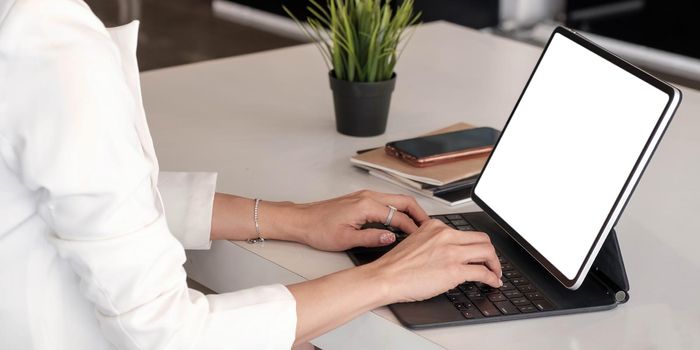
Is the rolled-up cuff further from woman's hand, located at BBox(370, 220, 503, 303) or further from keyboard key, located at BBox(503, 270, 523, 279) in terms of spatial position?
keyboard key, located at BBox(503, 270, 523, 279)

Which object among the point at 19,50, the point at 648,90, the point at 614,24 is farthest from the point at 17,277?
the point at 614,24

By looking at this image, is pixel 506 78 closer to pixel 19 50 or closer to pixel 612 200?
pixel 612 200

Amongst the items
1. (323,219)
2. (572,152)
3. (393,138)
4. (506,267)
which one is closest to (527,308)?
(506,267)

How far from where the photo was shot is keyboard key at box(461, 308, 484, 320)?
Result: 121cm

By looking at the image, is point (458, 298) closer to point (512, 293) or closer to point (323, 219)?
point (512, 293)

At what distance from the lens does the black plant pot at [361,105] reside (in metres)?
1.88

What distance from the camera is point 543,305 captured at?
1241mm

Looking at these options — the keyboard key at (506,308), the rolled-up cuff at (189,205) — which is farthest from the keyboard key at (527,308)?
the rolled-up cuff at (189,205)

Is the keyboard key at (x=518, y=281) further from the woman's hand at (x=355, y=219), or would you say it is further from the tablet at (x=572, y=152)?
the woman's hand at (x=355, y=219)

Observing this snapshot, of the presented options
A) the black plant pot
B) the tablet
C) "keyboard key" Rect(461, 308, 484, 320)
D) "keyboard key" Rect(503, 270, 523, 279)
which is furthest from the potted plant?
"keyboard key" Rect(461, 308, 484, 320)

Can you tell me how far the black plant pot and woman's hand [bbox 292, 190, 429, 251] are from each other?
1.42ft

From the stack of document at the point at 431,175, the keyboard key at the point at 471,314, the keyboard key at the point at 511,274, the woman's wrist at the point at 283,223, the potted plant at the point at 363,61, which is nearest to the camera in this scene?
the keyboard key at the point at 471,314

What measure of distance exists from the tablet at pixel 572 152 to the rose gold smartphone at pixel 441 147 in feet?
0.60

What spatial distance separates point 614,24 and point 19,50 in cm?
462
